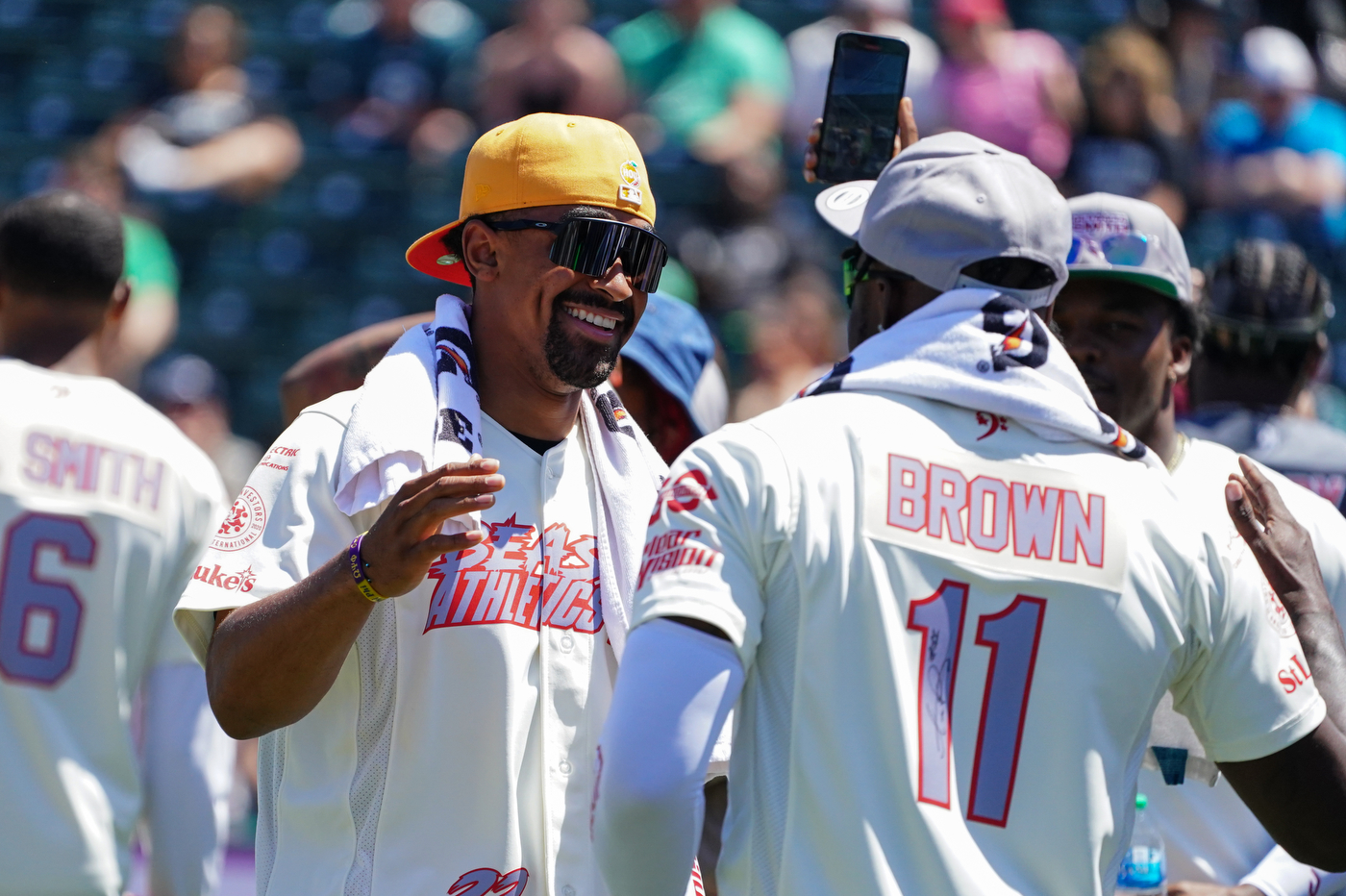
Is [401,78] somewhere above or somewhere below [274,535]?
above

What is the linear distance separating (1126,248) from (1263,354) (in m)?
0.89

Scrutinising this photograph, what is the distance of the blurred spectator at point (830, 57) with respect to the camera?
30.6 feet

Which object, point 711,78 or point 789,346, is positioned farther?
point 711,78

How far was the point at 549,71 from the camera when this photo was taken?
9.05 meters

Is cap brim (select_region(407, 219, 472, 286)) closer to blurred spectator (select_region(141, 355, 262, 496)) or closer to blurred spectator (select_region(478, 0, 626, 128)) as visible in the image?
blurred spectator (select_region(141, 355, 262, 496))

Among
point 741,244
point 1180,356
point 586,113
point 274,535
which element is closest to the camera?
point 274,535

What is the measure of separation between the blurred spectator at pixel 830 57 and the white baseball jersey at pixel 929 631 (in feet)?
24.0

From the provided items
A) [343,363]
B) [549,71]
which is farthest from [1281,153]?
[343,363]

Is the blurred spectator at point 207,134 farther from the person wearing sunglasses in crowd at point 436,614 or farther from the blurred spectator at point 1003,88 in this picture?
the person wearing sunglasses in crowd at point 436,614

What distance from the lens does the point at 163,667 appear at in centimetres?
363

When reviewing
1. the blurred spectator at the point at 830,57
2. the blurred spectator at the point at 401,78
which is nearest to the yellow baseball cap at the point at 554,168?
the blurred spectator at the point at 830,57

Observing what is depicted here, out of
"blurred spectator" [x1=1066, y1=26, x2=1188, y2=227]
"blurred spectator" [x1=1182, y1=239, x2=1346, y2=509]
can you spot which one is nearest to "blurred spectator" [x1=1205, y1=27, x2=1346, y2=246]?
"blurred spectator" [x1=1066, y1=26, x2=1188, y2=227]

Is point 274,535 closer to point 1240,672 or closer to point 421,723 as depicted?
point 421,723

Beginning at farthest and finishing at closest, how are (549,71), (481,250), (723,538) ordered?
(549,71) → (481,250) → (723,538)
